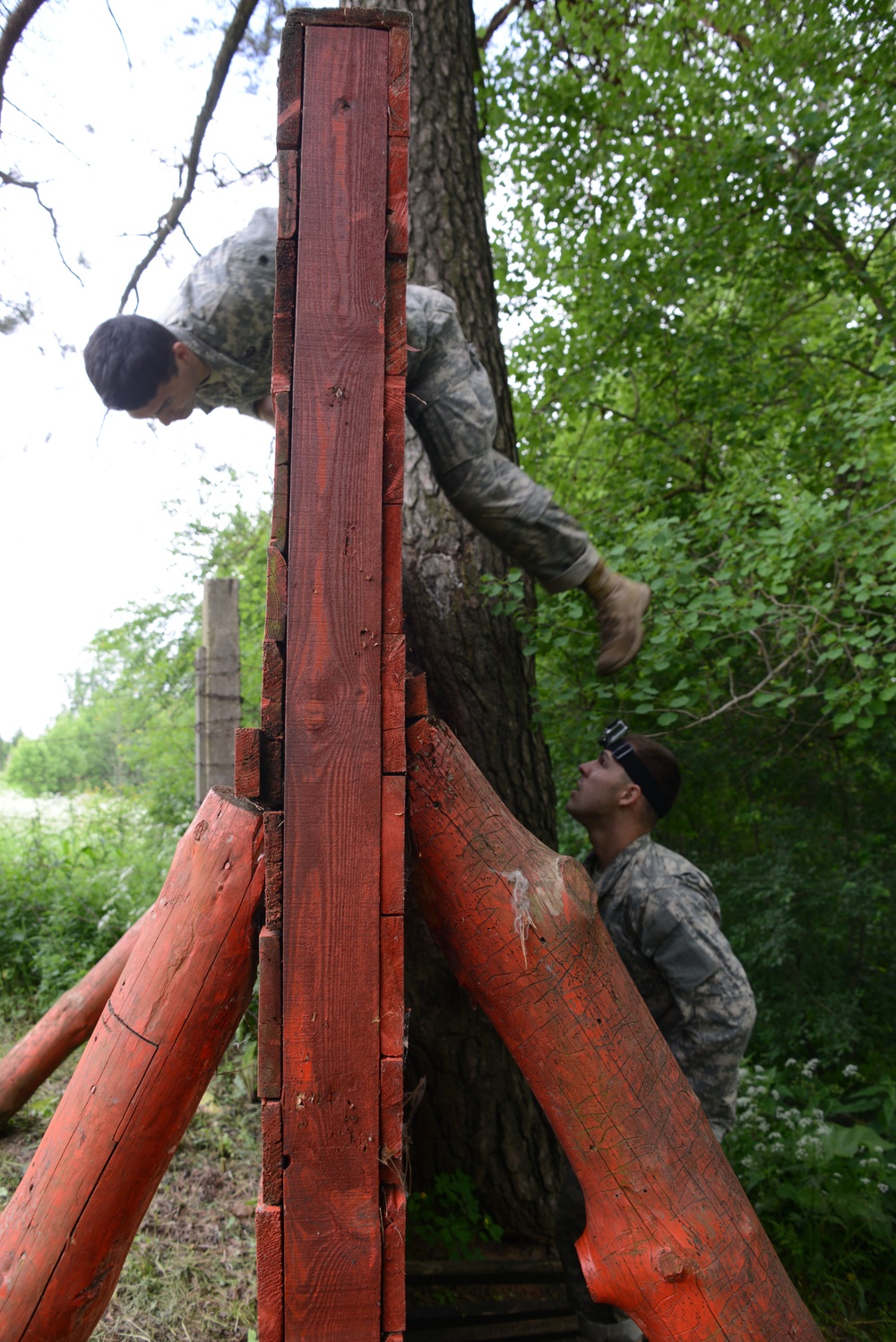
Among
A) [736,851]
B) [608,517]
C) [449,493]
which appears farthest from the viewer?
[736,851]

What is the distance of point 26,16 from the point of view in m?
3.81

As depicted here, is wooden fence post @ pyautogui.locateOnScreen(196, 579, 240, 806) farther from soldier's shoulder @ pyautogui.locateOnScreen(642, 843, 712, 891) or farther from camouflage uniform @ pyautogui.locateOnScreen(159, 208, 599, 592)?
soldier's shoulder @ pyautogui.locateOnScreen(642, 843, 712, 891)

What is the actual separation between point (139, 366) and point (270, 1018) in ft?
6.23

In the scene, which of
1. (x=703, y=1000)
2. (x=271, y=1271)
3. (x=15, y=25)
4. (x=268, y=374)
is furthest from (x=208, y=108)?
(x=271, y=1271)

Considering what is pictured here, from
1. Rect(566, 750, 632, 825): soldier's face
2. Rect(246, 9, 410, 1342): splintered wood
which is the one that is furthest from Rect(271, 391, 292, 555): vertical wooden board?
Rect(566, 750, 632, 825): soldier's face

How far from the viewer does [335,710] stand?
1320mm

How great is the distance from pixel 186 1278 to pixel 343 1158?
2.25 m

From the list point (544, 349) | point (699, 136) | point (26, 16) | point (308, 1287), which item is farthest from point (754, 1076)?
point (26, 16)

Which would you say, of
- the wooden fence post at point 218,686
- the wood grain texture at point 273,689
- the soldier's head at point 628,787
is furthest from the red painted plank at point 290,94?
Answer: the wooden fence post at point 218,686

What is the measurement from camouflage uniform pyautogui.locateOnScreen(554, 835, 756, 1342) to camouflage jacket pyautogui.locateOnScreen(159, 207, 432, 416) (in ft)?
5.60

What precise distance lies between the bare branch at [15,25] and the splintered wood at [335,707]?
3.39m

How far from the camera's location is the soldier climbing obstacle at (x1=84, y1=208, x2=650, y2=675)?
8.09 ft

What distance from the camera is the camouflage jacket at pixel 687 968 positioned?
257 cm

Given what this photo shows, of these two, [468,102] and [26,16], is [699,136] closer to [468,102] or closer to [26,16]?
[468,102]
